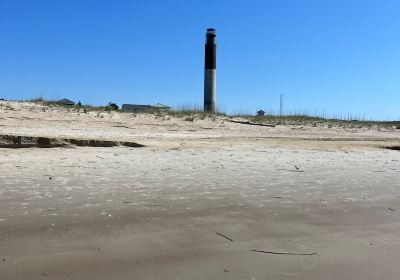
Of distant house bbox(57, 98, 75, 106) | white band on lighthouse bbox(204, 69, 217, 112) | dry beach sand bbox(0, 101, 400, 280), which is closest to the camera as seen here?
dry beach sand bbox(0, 101, 400, 280)

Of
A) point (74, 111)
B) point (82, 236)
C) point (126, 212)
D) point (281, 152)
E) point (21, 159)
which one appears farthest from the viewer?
point (74, 111)

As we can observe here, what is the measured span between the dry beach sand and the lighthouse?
73.4 ft

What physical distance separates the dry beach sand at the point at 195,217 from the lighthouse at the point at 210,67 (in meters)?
22.4

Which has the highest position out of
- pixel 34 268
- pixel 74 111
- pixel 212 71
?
pixel 212 71

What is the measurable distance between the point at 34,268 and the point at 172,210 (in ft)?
4.85

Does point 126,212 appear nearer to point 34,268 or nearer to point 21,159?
point 34,268

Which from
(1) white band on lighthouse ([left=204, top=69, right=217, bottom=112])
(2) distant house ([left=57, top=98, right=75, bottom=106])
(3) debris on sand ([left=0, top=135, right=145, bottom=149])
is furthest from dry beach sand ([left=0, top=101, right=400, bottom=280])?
(1) white band on lighthouse ([left=204, top=69, right=217, bottom=112])

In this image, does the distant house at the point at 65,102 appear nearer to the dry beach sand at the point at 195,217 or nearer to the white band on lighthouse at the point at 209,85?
the dry beach sand at the point at 195,217

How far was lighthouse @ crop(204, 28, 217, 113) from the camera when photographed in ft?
98.4

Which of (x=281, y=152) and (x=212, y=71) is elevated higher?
(x=212, y=71)

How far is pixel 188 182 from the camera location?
5223 millimetres

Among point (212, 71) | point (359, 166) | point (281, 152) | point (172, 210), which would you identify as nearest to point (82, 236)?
point (172, 210)

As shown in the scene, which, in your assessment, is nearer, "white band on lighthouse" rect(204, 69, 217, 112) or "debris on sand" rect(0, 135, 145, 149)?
"debris on sand" rect(0, 135, 145, 149)

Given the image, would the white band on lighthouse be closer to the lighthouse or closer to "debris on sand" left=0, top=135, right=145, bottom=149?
the lighthouse
